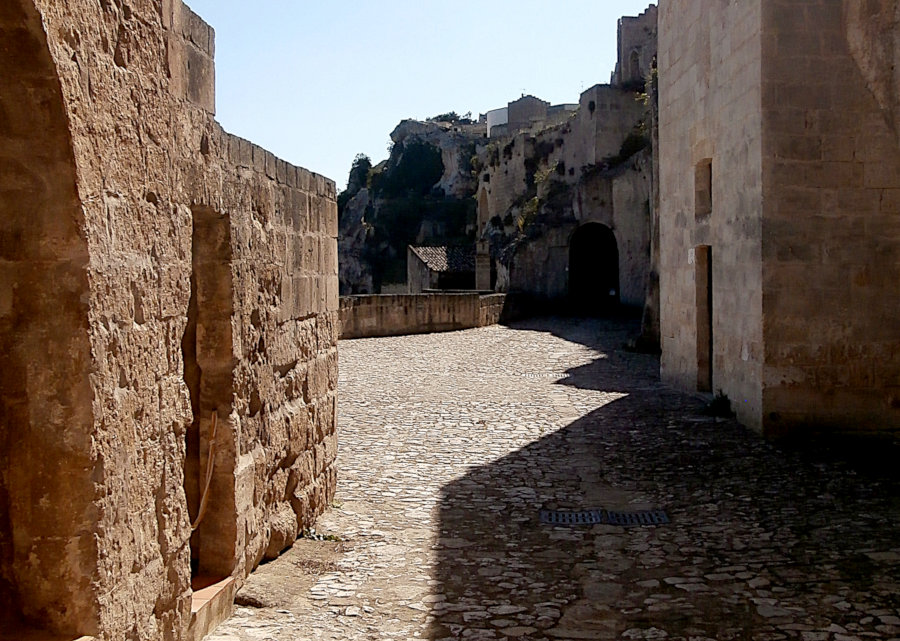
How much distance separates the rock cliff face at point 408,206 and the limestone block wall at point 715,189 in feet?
158

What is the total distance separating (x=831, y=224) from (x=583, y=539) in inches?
194

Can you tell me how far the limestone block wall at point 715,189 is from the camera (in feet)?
31.0

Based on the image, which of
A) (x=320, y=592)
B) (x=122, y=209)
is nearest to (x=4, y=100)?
(x=122, y=209)

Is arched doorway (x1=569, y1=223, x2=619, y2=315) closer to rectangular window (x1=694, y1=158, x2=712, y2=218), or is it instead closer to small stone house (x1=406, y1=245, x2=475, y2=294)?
small stone house (x1=406, y1=245, x2=475, y2=294)

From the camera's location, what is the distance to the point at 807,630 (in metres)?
4.43

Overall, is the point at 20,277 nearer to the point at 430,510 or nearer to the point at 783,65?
the point at 430,510

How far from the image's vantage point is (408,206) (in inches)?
2618

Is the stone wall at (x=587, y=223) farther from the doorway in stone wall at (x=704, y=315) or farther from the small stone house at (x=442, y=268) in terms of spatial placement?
the doorway in stone wall at (x=704, y=315)

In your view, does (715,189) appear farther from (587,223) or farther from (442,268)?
(442,268)

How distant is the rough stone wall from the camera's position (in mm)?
9109

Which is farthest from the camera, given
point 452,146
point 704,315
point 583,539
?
point 452,146

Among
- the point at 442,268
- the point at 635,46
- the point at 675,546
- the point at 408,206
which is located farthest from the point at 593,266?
the point at 408,206

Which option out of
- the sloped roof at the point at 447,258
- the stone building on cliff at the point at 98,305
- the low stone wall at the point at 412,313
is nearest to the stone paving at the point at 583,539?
the stone building on cliff at the point at 98,305

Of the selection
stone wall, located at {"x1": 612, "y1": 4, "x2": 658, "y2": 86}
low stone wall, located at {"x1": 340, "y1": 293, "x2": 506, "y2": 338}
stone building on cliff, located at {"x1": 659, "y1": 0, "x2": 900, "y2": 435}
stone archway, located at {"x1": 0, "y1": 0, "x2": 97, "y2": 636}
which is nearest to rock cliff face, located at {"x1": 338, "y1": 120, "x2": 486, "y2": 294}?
stone wall, located at {"x1": 612, "y1": 4, "x2": 658, "y2": 86}
